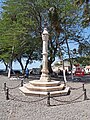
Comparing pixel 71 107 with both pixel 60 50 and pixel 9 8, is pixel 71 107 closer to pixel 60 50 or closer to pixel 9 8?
pixel 60 50

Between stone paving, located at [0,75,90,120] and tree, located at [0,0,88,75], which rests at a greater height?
tree, located at [0,0,88,75]

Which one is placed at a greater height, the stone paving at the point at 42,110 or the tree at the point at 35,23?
the tree at the point at 35,23

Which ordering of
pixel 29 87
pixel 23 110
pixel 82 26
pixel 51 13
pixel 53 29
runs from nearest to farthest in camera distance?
1. pixel 23 110
2. pixel 29 87
3. pixel 51 13
4. pixel 53 29
5. pixel 82 26

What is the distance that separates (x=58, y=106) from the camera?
1204cm

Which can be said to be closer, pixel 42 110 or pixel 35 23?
pixel 42 110

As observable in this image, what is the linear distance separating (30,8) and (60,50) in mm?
6076

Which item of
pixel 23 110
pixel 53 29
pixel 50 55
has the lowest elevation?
pixel 23 110

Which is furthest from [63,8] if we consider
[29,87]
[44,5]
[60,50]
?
[29,87]

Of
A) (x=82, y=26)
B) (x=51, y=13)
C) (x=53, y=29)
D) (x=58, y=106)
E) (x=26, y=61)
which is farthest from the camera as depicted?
(x=26, y=61)

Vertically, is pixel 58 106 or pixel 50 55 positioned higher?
pixel 50 55

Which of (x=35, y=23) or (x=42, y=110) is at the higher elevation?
(x=35, y=23)

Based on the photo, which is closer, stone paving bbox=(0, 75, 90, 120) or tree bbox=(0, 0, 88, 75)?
stone paving bbox=(0, 75, 90, 120)

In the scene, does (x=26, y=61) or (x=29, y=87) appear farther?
(x=26, y=61)

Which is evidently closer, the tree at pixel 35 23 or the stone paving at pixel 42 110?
the stone paving at pixel 42 110
